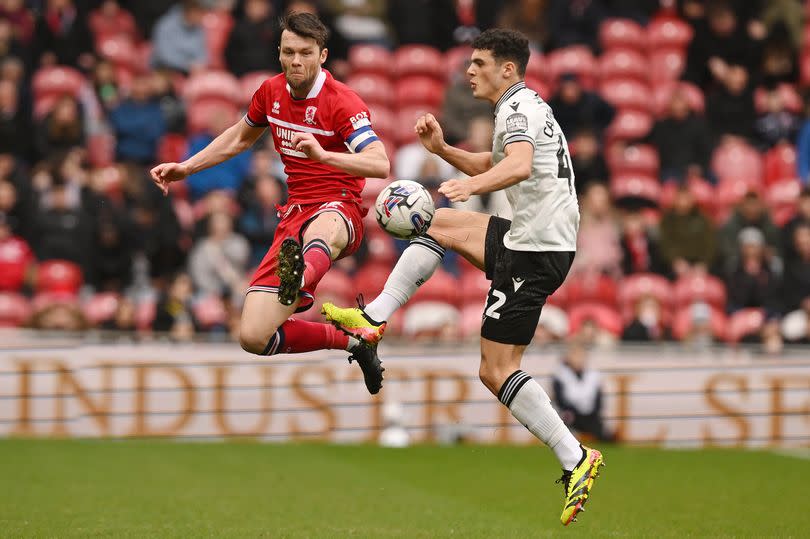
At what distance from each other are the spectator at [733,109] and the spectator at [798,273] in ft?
8.85

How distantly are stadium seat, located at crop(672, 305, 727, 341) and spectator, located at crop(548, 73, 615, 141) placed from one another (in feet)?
9.43

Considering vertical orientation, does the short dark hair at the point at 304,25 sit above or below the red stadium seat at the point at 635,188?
above

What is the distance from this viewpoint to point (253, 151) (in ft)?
53.2

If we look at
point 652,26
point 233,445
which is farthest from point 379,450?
point 652,26

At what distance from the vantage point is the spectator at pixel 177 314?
550 inches

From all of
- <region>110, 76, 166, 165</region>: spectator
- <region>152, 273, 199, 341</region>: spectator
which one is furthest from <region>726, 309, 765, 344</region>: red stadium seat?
<region>110, 76, 166, 165</region>: spectator

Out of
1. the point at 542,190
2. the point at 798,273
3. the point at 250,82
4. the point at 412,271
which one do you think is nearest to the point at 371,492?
the point at 412,271

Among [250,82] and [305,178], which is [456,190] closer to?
[305,178]

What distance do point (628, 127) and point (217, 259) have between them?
603 cm

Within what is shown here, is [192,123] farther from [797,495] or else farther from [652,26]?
[797,495]

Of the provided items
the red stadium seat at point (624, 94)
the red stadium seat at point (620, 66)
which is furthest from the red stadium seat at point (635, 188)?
the red stadium seat at point (620, 66)

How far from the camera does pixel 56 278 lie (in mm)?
14266

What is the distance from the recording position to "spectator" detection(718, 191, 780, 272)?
1582 centimetres

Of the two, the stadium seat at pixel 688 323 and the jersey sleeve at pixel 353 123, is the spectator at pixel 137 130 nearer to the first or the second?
the stadium seat at pixel 688 323
